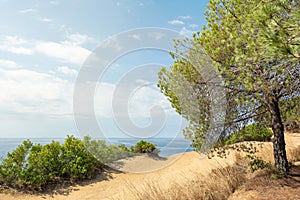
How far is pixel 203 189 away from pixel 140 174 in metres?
6.39

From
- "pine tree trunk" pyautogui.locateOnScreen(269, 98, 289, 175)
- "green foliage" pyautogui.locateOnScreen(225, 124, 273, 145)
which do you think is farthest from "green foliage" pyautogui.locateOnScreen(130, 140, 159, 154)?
"pine tree trunk" pyautogui.locateOnScreen(269, 98, 289, 175)

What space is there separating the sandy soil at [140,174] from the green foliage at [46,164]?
0.54 meters

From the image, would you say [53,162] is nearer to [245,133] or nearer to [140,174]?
[140,174]

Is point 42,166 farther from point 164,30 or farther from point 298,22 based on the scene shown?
point 298,22

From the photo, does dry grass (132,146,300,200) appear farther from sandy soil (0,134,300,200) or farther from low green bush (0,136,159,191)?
low green bush (0,136,159,191)

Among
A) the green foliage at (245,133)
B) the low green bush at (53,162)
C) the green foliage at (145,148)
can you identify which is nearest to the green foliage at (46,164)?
the low green bush at (53,162)

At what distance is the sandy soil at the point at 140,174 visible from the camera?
298 inches

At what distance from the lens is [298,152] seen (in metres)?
8.30

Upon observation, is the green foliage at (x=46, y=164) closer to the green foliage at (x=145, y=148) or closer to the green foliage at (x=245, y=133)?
the green foliage at (x=145, y=148)

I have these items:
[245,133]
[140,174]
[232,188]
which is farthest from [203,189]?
[140,174]

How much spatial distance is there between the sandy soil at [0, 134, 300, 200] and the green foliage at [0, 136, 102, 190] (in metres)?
0.54

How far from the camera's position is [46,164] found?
9297 mm

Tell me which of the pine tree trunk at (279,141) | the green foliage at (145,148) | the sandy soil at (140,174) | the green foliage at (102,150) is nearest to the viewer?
the pine tree trunk at (279,141)

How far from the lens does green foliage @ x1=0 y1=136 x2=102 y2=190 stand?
8.70 m
